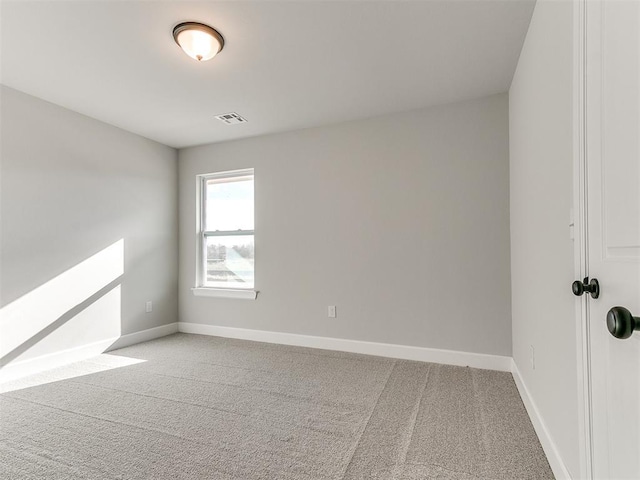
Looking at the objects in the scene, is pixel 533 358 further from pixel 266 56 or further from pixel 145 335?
pixel 145 335

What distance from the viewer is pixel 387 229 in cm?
318

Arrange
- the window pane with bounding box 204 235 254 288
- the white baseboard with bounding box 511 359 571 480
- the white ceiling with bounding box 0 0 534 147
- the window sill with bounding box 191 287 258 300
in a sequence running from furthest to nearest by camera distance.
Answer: the window pane with bounding box 204 235 254 288
the window sill with bounding box 191 287 258 300
the white ceiling with bounding box 0 0 534 147
the white baseboard with bounding box 511 359 571 480

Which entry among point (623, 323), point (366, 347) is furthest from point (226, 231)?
point (623, 323)

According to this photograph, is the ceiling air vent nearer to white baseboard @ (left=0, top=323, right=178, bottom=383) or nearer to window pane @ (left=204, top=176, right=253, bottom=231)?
window pane @ (left=204, top=176, right=253, bottom=231)

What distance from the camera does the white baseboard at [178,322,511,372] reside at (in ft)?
9.16

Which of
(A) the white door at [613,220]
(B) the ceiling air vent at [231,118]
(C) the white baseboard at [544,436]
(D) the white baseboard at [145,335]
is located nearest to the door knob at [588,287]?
(A) the white door at [613,220]

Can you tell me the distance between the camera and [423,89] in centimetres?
272

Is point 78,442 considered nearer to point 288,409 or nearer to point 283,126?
point 288,409

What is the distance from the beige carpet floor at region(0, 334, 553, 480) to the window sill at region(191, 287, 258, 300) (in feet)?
3.34

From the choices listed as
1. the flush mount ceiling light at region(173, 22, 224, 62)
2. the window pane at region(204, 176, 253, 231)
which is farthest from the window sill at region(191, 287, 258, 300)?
the flush mount ceiling light at region(173, 22, 224, 62)

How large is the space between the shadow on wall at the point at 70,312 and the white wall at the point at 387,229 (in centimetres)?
115

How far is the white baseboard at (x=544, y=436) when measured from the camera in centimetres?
136

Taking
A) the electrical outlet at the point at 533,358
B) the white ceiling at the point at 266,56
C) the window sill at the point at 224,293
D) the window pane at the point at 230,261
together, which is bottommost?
the electrical outlet at the point at 533,358

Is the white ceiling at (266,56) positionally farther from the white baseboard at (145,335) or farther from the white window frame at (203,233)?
the white baseboard at (145,335)
